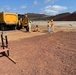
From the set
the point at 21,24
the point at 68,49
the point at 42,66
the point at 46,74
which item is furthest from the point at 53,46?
the point at 21,24

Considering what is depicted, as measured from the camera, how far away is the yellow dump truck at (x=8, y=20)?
→ 2812cm

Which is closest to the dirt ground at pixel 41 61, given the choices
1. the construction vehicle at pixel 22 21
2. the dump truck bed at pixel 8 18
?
the dump truck bed at pixel 8 18

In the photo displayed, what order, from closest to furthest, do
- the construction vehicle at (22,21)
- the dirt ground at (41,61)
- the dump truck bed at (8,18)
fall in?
the dirt ground at (41,61) → the dump truck bed at (8,18) → the construction vehicle at (22,21)

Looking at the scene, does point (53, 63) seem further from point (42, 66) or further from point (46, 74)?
point (46, 74)

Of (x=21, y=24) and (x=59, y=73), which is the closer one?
(x=59, y=73)

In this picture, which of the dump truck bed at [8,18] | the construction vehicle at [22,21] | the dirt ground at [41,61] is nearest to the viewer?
the dirt ground at [41,61]

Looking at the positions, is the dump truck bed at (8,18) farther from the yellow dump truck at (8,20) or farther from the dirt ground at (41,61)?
the dirt ground at (41,61)

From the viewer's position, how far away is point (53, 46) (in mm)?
11617

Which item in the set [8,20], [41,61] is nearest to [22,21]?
[8,20]

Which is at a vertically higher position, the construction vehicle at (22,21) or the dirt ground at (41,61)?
the construction vehicle at (22,21)

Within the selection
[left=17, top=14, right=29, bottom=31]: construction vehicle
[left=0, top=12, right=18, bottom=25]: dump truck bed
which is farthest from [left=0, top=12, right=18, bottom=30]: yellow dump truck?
[left=17, top=14, right=29, bottom=31]: construction vehicle

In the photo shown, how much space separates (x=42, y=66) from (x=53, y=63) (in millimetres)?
571

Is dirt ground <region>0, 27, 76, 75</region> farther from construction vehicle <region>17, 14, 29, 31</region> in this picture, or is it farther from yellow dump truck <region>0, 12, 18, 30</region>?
construction vehicle <region>17, 14, 29, 31</region>

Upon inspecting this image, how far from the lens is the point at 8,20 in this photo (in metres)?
28.9
